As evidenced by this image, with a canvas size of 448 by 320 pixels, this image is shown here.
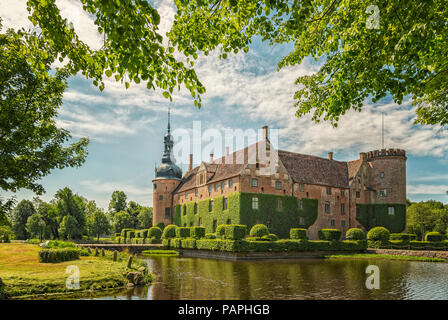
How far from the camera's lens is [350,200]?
4831cm

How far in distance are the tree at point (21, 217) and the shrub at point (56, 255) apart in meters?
Answer: 58.1

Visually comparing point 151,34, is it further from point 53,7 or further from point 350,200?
point 350,200

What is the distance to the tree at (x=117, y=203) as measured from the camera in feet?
259

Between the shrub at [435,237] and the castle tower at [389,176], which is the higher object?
the castle tower at [389,176]

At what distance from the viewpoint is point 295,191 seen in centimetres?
4403

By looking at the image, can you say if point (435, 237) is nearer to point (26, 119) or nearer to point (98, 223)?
point (26, 119)

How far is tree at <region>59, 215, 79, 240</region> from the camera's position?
57013 millimetres

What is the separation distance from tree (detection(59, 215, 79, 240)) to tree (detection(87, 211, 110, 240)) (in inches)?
496

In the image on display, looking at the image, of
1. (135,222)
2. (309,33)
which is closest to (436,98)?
(309,33)

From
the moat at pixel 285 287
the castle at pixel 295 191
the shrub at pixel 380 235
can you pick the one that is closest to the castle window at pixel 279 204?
the castle at pixel 295 191

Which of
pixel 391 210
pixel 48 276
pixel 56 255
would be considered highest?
pixel 391 210

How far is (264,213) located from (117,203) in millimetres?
48154

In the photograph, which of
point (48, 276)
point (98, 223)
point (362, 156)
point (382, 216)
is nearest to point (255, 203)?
point (382, 216)

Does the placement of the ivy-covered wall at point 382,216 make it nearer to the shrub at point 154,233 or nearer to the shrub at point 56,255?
the shrub at point 154,233
